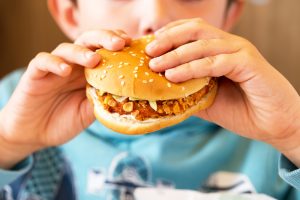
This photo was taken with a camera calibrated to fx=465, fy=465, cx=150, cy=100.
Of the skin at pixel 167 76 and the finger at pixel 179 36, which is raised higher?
the finger at pixel 179 36

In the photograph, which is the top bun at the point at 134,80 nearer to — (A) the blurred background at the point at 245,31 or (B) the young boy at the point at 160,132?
(B) the young boy at the point at 160,132

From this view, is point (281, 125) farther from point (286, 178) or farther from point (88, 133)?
point (88, 133)

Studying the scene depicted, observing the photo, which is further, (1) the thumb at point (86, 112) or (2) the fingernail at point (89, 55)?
(1) the thumb at point (86, 112)

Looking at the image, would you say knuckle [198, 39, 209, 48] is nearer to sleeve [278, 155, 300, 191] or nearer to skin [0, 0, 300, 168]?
Answer: skin [0, 0, 300, 168]

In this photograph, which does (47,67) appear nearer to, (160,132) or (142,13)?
(142,13)

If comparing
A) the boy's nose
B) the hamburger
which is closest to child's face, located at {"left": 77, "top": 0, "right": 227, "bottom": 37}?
the boy's nose

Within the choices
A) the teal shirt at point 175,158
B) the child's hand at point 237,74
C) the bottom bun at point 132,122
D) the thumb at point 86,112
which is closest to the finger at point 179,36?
the child's hand at point 237,74
